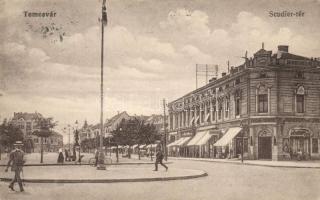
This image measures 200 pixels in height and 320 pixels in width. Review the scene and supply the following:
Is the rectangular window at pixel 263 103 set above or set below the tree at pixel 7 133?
above

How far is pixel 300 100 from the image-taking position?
30641mm

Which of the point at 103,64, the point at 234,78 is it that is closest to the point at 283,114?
the point at 234,78

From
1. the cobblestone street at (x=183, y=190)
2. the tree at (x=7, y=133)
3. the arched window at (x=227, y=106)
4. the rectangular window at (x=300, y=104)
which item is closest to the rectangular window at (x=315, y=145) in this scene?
the rectangular window at (x=300, y=104)

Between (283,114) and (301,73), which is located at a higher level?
(301,73)

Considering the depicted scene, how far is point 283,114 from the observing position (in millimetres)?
31203

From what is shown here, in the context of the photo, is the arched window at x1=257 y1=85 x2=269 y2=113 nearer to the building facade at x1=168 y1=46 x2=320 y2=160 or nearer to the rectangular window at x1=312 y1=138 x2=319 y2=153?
the building facade at x1=168 y1=46 x2=320 y2=160

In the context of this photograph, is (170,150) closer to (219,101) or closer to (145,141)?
(145,141)

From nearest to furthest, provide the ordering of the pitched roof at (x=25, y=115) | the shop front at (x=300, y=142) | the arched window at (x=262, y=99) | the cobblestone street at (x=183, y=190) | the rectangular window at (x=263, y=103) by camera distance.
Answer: the cobblestone street at (x=183, y=190) → the pitched roof at (x=25, y=115) → the shop front at (x=300, y=142) → the arched window at (x=262, y=99) → the rectangular window at (x=263, y=103)

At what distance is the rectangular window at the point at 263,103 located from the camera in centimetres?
3209

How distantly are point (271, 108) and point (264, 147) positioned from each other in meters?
2.65

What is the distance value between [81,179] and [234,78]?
68.9 ft

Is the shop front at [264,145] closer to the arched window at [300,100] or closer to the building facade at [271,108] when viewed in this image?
the building facade at [271,108]

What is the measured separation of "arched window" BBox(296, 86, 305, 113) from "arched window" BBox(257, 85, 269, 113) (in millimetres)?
2053

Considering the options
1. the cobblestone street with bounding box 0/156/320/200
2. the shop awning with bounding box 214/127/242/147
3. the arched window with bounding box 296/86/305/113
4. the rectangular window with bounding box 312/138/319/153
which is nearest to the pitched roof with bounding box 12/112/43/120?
the cobblestone street with bounding box 0/156/320/200
